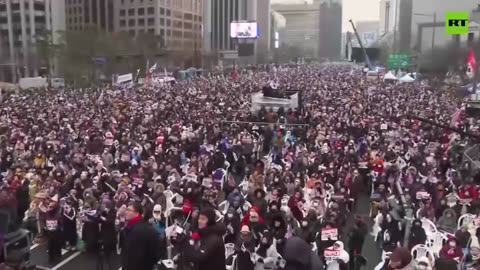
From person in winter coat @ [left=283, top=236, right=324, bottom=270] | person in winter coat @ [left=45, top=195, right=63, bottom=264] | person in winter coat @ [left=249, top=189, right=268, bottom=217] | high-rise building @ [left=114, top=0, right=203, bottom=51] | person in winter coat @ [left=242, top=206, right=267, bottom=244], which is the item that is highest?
high-rise building @ [left=114, top=0, right=203, bottom=51]

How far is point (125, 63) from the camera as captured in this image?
57.8 meters

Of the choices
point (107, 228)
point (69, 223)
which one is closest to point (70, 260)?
point (69, 223)

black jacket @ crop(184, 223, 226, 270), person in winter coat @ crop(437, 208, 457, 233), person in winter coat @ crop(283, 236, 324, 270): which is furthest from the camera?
person in winter coat @ crop(437, 208, 457, 233)

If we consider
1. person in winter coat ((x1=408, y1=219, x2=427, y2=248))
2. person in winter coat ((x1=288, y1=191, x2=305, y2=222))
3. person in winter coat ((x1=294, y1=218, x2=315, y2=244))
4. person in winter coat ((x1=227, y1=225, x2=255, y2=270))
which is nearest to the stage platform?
person in winter coat ((x1=288, y1=191, x2=305, y2=222))

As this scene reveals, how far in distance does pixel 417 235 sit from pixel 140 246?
15.8 feet

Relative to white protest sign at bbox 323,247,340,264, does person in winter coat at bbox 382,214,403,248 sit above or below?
below

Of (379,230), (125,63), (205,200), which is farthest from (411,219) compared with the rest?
(125,63)

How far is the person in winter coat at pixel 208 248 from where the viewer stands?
555 centimetres

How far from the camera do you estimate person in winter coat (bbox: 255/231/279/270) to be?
24.5 ft

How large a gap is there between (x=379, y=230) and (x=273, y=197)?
194 cm

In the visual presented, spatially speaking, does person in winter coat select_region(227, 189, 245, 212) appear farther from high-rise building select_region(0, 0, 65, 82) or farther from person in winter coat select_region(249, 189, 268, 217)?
high-rise building select_region(0, 0, 65, 82)

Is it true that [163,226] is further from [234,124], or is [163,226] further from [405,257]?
[234,124]

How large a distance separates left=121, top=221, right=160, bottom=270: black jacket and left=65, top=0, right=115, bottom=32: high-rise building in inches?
4492

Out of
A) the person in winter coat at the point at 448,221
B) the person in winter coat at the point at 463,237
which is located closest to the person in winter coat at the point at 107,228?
the person in winter coat at the point at 463,237
